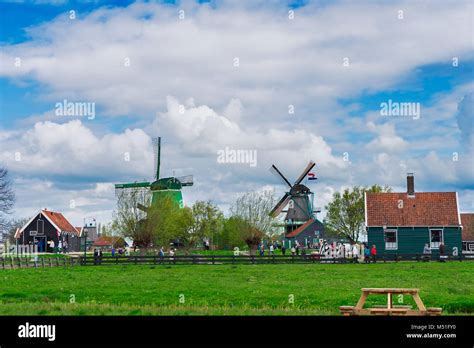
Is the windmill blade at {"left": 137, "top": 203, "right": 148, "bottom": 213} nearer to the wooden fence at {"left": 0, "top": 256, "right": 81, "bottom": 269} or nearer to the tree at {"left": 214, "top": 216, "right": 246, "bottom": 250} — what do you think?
the tree at {"left": 214, "top": 216, "right": 246, "bottom": 250}

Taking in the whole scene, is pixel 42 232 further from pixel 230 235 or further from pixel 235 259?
pixel 235 259

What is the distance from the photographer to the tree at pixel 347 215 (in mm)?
75688

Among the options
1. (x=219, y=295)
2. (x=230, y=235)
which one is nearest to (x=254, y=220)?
(x=230, y=235)

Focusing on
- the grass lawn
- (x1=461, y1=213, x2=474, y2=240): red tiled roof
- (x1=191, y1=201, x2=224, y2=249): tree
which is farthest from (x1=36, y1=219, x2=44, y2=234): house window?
the grass lawn

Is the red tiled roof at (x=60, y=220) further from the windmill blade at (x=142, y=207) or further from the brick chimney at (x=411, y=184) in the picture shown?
the brick chimney at (x=411, y=184)

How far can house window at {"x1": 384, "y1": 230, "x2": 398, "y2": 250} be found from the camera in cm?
5428

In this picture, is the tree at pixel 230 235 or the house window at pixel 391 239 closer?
the house window at pixel 391 239

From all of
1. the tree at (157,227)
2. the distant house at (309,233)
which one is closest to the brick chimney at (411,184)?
the tree at (157,227)

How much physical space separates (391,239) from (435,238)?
11.0 ft

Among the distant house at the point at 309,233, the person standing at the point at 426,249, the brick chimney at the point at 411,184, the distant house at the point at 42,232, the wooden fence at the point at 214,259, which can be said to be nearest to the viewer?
the wooden fence at the point at 214,259
